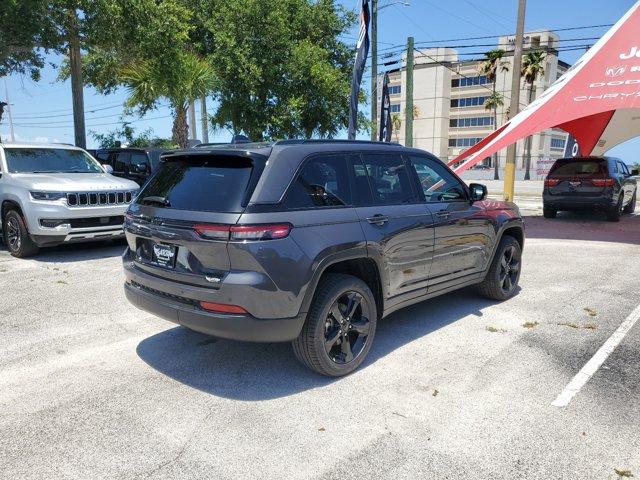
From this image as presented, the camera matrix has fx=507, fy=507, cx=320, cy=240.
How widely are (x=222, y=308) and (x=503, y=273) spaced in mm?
3822

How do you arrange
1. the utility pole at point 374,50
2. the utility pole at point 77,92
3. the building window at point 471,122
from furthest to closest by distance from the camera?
the building window at point 471,122 → the utility pole at point 374,50 → the utility pole at point 77,92

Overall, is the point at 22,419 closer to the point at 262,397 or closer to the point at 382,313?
the point at 262,397

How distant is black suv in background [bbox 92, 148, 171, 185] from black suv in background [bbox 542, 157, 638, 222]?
10386 millimetres

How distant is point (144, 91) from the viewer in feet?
51.9

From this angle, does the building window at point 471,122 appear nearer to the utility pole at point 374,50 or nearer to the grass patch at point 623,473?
the utility pole at point 374,50

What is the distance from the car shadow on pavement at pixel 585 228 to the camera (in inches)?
441

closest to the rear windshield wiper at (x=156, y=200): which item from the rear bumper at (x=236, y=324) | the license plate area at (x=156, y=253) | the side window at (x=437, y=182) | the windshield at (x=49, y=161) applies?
the license plate area at (x=156, y=253)

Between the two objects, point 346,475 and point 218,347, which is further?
point 218,347

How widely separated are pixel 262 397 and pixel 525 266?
19.3ft

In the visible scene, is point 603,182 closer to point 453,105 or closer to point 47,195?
point 47,195

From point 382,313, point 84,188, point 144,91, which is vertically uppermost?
point 144,91

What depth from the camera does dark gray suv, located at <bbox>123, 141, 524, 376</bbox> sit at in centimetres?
338

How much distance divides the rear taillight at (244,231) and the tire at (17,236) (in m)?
5.91

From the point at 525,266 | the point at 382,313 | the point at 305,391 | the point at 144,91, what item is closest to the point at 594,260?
the point at 525,266
